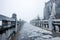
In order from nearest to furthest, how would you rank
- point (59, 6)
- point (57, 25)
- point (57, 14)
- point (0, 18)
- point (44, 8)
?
point (0, 18) < point (57, 25) < point (57, 14) < point (59, 6) < point (44, 8)

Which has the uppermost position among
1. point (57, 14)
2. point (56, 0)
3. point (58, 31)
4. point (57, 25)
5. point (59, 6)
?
point (56, 0)

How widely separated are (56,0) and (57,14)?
2.99 metres

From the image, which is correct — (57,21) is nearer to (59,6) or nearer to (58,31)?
(58,31)

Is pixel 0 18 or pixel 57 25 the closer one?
pixel 0 18

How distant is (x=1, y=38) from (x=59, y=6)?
11.1m

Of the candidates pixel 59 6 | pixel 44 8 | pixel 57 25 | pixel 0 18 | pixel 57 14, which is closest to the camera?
pixel 0 18

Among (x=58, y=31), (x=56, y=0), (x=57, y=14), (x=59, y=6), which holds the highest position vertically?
(x=56, y=0)

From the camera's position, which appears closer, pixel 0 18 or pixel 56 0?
pixel 0 18

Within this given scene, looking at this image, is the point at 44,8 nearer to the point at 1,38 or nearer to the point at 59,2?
the point at 59,2

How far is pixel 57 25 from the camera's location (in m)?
6.57

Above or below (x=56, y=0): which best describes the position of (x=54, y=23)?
below

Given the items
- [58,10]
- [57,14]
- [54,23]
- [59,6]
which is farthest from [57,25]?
[59,6]

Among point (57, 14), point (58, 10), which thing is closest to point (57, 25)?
point (57, 14)

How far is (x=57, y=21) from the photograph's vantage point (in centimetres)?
673
